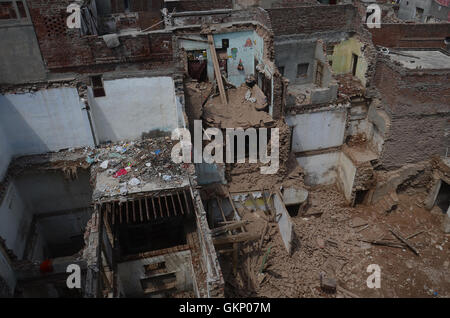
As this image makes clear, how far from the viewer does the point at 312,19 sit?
18.9 meters

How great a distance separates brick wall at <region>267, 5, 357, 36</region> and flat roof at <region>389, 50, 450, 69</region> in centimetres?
314

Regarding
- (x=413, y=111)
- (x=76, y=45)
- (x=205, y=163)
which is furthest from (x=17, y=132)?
(x=413, y=111)

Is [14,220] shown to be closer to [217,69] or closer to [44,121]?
[44,121]

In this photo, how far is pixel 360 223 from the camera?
16.6 metres

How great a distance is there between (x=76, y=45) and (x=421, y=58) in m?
16.2

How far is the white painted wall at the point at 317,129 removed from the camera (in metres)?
17.1

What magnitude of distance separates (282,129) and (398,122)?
18.1ft

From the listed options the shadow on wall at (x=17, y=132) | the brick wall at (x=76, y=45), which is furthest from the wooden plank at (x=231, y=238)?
the shadow on wall at (x=17, y=132)

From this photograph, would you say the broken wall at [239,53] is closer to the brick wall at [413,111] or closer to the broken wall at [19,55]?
the brick wall at [413,111]

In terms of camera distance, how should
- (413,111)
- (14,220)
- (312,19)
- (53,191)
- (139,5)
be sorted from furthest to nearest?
(139,5) → (312,19) → (413,111) → (53,191) → (14,220)

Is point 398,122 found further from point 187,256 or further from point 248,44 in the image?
point 187,256

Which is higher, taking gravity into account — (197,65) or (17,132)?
(197,65)

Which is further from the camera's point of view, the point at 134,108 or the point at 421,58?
the point at 421,58

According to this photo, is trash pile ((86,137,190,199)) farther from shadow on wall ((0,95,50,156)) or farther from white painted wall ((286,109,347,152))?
white painted wall ((286,109,347,152))
